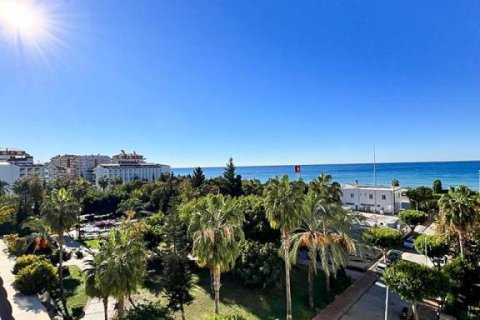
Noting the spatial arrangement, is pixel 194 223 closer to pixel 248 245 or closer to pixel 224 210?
pixel 224 210

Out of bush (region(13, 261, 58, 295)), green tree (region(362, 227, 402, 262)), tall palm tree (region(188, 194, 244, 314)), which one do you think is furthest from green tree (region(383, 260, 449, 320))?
bush (region(13, 261, 58, 295))

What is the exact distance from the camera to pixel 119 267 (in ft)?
58.2

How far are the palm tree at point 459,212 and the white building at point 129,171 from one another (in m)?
124

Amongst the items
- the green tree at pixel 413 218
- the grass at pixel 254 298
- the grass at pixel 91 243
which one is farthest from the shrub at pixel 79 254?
the green tree at pixel 413 218

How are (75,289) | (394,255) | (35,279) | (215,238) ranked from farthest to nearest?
(394,255) < (75,289) < (35,279) < (215,238)

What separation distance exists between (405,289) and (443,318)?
6041mm

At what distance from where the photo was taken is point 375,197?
207ft

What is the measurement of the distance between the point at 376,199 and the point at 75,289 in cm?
5435

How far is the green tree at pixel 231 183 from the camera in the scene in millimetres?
60625

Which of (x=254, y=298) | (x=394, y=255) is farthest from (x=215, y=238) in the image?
(x=394, y=255)

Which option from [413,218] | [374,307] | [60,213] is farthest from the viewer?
[413,218]

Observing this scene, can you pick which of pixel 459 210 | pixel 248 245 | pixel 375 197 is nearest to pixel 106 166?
pixel 375 197

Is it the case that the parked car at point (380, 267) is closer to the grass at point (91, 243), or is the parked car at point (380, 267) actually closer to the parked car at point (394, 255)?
the parked car at point (394, 255)

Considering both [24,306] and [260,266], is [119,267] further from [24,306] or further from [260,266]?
[260,266]
